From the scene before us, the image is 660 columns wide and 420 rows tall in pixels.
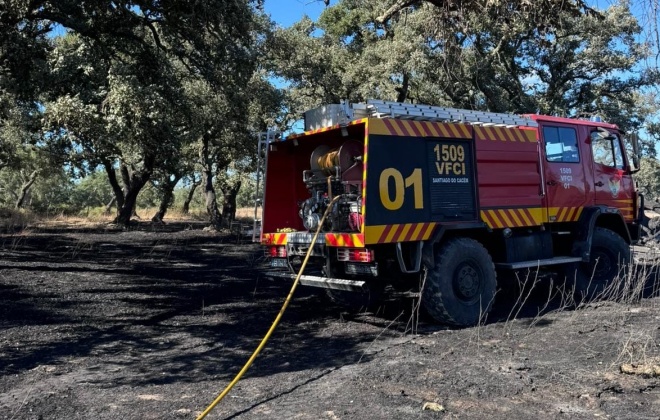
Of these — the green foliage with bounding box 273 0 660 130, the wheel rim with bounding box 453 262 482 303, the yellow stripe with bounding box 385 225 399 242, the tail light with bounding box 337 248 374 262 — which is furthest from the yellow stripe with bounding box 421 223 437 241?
the green foliage with bounding box 273 0 660 130

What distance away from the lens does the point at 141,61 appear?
11.2 metres

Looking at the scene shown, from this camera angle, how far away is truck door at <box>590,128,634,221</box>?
938 centimetres

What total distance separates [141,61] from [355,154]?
5.84 m

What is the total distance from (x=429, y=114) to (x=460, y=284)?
2.17 m

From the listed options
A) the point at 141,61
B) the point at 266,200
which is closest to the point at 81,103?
the point at 141,61

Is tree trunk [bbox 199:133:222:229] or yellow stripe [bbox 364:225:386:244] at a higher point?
tree trunk [bbox 199:133:222:229]

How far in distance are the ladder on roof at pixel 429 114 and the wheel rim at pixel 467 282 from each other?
75.4 inches

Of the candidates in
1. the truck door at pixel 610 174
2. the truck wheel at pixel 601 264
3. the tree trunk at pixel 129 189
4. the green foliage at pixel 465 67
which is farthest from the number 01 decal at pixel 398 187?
the tree trunk at pixel 129 189

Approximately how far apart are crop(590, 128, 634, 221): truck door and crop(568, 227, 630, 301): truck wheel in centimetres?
58

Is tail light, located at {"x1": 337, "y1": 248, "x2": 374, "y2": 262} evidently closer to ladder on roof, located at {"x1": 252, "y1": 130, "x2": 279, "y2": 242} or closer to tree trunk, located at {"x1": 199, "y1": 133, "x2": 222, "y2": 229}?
ladder on roof, located at {"x1": 252, "y1": 130, "x2": 279, "y2": 242}

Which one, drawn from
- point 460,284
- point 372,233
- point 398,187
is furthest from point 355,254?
point 460,284

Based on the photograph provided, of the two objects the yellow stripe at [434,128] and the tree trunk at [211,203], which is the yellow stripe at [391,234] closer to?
the yellow stripe at [434,128]

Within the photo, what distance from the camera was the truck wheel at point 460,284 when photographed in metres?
7.12

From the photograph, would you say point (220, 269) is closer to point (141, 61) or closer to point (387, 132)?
point (141, 61)
